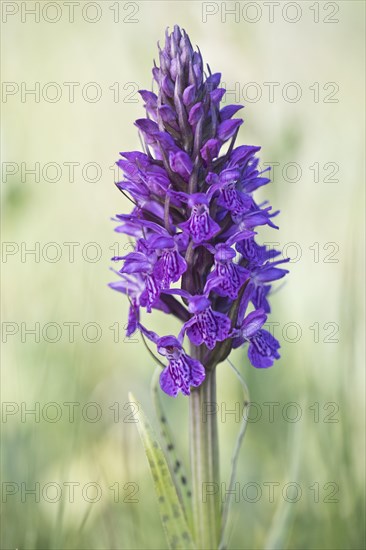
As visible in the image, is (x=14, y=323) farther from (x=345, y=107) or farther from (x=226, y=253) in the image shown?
(x=345, y=107)

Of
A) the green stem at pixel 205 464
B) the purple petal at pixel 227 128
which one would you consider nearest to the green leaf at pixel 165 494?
the green stem at pixel 205 464

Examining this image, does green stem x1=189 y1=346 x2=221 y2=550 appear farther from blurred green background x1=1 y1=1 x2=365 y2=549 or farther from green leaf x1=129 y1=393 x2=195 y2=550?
blurred green background x1=1 y1=1 x2=365 y2=549

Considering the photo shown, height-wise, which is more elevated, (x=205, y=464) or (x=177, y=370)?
(x=177, y=370)

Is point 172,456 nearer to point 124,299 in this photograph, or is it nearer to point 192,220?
point 192,220

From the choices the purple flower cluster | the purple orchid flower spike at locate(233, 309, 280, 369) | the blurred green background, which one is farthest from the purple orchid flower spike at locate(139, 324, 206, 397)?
the blurred green background

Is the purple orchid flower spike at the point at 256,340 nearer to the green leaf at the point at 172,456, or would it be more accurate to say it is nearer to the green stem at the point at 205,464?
the green stem at the point at 205,464

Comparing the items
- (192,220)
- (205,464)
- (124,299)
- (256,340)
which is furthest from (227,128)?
(124,299)
